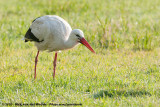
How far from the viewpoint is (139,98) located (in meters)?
4.73

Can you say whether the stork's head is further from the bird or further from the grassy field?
the grassy field

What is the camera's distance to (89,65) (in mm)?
6691

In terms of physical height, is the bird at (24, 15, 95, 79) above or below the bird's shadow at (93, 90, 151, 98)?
above

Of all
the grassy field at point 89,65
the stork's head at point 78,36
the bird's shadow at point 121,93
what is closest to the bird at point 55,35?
the stork's head at point 78,36

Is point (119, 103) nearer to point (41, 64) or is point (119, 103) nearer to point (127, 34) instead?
point (41, 64)

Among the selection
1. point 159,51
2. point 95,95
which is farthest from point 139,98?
point 159,51

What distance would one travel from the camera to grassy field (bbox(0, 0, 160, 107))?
497 cm

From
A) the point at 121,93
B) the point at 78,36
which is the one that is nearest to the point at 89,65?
the point at 78,36

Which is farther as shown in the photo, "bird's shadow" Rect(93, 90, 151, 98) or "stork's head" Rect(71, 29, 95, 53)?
"stork's head" Rect(71, 29, 95, 53)

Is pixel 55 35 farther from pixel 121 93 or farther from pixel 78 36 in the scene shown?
pixel 121 93

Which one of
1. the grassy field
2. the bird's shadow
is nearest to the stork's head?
the grassy field

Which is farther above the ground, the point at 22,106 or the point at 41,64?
the point at 41,64

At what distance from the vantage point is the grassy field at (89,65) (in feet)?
16.3

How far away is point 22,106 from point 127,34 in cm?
477
